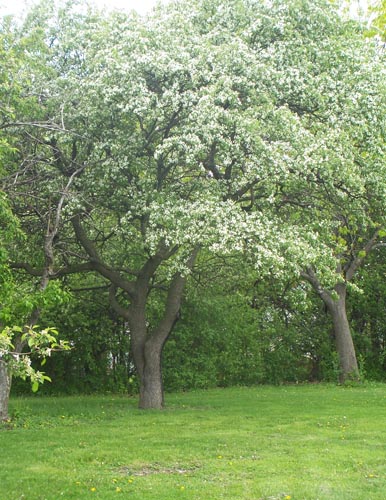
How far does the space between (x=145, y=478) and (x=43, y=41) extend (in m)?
10.3

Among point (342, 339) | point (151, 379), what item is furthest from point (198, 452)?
point (342, 339)

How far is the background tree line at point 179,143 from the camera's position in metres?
13.4

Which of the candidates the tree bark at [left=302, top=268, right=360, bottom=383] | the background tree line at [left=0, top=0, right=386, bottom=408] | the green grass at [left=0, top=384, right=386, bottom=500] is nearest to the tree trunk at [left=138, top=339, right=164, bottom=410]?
the background tree line at [left=0, top=0, right=386, bottom=408]

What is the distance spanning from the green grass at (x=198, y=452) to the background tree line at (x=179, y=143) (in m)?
2.35

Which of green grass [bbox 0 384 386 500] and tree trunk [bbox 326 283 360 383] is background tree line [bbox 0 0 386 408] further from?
tree trunk [bbox 326 283 360 383]

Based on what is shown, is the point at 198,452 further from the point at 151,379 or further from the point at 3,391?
the point at 151,379

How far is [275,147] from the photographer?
13188mm

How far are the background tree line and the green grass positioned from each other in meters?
2.35

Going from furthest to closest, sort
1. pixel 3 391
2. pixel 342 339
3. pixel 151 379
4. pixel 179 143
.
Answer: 1. pixel 342 339
2. pixel 151 379
3. pixel 3 391
4. pixel 179 143

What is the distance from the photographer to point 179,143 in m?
13.5

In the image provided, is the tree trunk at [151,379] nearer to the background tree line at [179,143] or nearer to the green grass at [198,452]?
the background tree line at [179,143]

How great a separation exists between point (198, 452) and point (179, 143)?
6319mm

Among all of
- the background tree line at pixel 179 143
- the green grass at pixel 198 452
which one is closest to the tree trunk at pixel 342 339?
the green grass at pixel 198 452

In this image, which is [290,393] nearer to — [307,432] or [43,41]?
[307,432]
